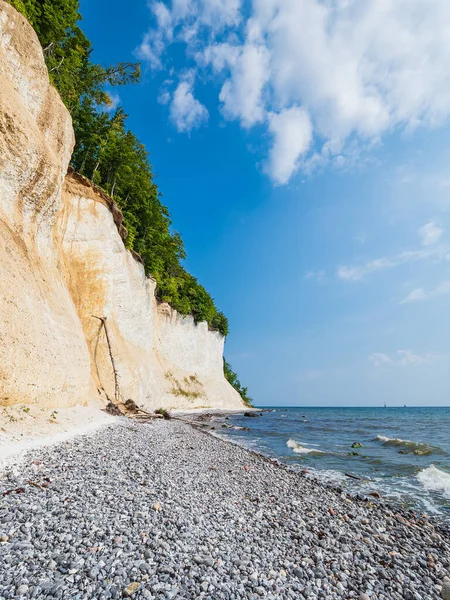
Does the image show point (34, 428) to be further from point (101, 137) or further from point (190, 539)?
point (101, 137)

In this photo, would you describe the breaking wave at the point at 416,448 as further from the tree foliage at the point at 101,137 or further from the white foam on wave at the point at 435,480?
the tree foliage at the point at 101,137

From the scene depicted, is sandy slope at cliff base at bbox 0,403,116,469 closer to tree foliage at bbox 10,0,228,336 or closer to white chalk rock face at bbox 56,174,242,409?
white chalk rock face at bbox 56,174,242,409

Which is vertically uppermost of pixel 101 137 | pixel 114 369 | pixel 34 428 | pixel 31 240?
pixel 101 137

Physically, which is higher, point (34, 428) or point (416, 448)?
point (34, 428)

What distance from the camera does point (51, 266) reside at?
1538 centimetres

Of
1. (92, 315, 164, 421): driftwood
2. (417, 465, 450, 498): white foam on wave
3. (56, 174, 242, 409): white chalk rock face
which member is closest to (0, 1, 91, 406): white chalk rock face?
(56, 174, 242, 409): white chalk rock face

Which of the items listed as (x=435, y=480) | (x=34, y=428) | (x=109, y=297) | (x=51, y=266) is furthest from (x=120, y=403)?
(x=435, y=480)

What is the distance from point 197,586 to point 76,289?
1857 cm

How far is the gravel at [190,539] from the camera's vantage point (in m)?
3.56

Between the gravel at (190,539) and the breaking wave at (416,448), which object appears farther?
the breaking wave at (416,448)

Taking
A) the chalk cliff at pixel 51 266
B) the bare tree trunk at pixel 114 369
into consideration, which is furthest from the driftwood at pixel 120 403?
the chalk cliff at pixel 51 266

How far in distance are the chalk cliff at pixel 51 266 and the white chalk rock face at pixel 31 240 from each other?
0.04m

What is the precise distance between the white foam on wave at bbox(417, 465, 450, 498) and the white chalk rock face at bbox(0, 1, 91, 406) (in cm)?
1384

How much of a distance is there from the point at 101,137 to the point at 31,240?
1570 centimetres
